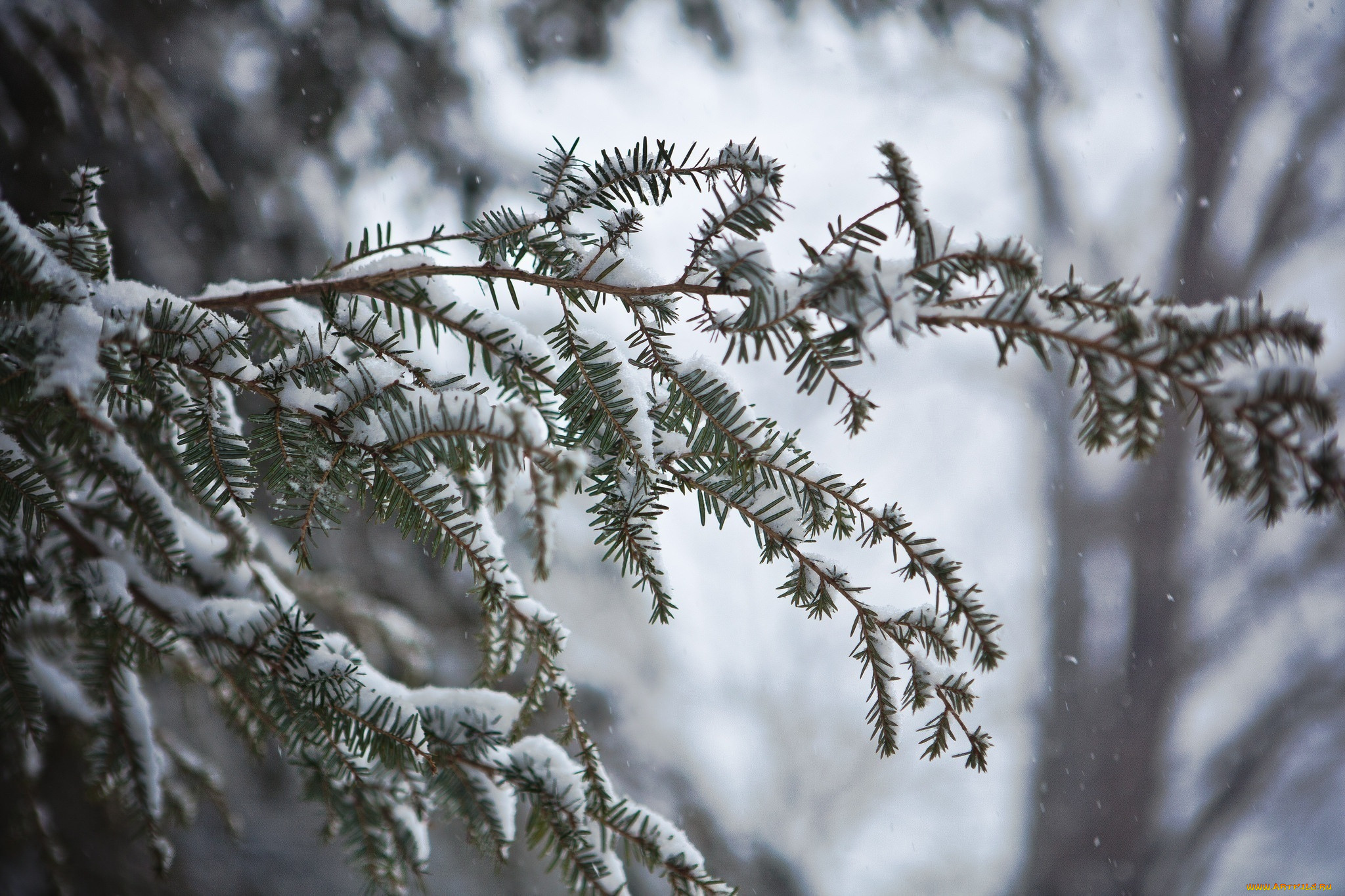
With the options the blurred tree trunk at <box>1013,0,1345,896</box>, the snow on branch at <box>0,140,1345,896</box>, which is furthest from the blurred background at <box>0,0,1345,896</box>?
the snow on branch at <box>0,140,1345,896</box>

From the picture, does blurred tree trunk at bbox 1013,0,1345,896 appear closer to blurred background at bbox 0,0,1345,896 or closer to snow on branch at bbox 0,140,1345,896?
blurred background at bbox 0,0,1345,896

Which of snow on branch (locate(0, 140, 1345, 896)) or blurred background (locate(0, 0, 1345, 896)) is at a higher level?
blurred background (locate(0, 0, 1345, 896))

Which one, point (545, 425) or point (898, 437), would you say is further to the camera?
point (898, 437)

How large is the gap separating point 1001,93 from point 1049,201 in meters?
0.89

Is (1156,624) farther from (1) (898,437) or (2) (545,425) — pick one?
(2) (545,425)

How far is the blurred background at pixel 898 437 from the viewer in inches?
104

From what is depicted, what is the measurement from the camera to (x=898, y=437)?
21.0 ft

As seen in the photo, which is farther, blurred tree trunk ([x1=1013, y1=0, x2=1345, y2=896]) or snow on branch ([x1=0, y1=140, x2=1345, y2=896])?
blurred tree trunk ([x1=1013, y1=0, x2=1345, y2=896])

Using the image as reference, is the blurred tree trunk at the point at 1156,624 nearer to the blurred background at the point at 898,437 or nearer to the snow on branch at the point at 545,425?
the blurred background at the point at 898,437

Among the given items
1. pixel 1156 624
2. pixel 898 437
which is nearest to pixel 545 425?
pixel 1156 624

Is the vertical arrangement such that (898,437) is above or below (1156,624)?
above

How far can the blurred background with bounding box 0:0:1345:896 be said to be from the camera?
265 centimetres

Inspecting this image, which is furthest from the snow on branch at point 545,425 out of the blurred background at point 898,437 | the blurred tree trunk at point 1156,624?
the blurred tree trunk at point 1156,624

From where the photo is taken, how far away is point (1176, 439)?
459 cm
